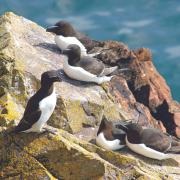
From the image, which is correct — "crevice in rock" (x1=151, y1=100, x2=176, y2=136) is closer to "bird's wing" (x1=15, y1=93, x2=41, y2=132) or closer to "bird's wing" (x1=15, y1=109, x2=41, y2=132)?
"bird's wing" (x1=15, y1=93, x2=41, y2=132)

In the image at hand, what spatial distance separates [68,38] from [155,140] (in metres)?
3.79

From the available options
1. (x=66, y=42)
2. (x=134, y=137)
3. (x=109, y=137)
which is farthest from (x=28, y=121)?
(x=66, y=42)

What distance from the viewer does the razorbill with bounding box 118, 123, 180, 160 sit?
15023 mm

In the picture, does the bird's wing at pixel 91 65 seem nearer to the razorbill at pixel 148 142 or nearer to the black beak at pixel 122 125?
the black beak at pixel 122 125

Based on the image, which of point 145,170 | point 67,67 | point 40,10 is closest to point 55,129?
point 145,170

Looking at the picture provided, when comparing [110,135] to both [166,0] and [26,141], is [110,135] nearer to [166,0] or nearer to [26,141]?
[26,141]

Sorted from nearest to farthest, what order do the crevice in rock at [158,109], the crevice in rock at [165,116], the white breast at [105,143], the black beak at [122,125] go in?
the white breast at [105,143], the black beak at [122,125], the crevice in rock at [158,109], the crevice in rock at [165,116]

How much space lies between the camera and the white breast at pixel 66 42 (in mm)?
A: 17781

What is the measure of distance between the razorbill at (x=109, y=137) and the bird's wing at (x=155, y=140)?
41 cm

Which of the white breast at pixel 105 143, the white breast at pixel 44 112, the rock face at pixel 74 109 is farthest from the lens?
the white breast at pixel 105 143

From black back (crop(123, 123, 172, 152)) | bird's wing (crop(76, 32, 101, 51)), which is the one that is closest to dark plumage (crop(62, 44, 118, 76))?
bird's wing (crop(76, 32, 101, 51))

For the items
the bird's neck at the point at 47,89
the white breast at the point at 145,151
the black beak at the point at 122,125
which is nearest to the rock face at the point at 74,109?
the white breast at the point at 145,151

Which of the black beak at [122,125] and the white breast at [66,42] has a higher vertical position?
the white breast at [66,42]

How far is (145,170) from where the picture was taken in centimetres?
1405
